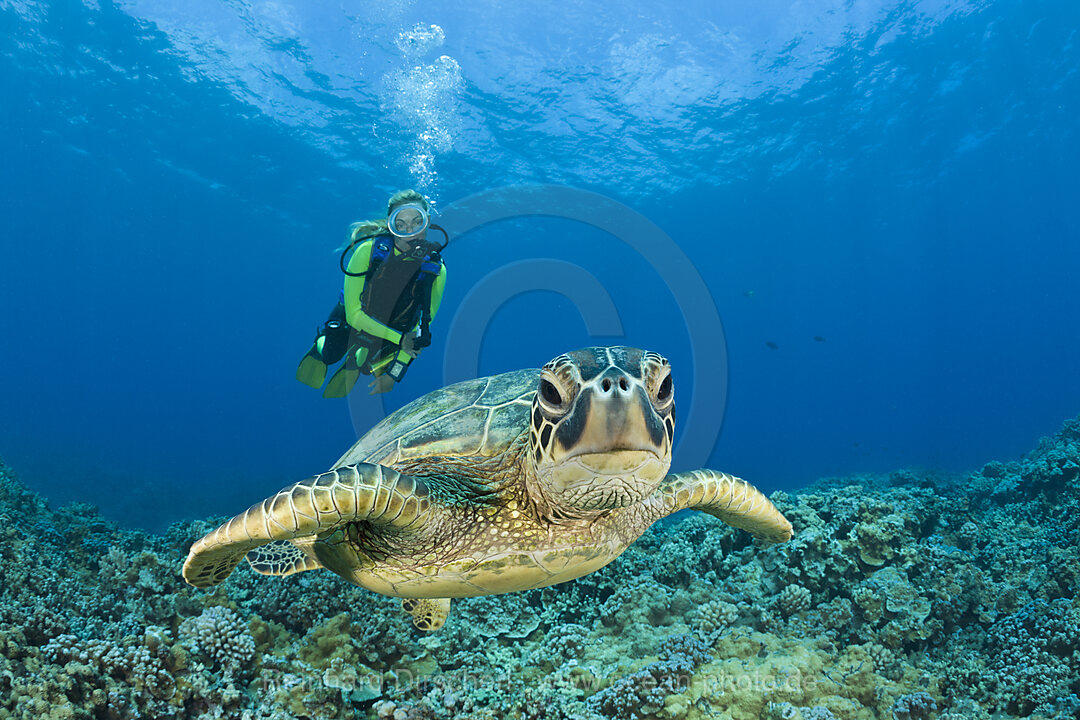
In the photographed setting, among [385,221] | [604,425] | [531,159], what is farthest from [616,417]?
[531,159]

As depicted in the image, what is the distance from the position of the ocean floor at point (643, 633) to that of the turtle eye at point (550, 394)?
1.70 metres

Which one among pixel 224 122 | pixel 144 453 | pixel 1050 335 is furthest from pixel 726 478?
pixel 1050 335

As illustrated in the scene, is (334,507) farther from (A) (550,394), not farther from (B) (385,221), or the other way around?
(B) (385,221)

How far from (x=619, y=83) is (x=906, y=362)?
79.5 meters

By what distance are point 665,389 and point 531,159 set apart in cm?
2295

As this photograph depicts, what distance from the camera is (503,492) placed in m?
2.37

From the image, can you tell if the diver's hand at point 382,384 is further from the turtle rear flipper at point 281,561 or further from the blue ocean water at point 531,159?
the turtle rear flipper at point 281,561

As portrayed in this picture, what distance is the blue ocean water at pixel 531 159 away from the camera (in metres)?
17.5

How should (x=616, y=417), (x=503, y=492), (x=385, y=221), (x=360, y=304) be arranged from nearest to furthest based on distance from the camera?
(x=616, y=417) → (x=503, y=492) → (x=360, y=304) → (x=385, y=221)

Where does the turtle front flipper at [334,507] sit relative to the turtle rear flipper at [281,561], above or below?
below

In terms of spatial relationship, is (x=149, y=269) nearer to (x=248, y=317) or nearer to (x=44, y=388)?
(x=248, y=317)

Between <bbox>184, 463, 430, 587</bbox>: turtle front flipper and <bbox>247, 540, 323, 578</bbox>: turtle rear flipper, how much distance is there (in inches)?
40.8

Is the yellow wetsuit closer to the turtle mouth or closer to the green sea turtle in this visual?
the green sea turtle

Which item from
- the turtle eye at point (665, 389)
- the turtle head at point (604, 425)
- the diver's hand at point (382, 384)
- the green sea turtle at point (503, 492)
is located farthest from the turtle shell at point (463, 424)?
the diver's hand at point (382, 384)
